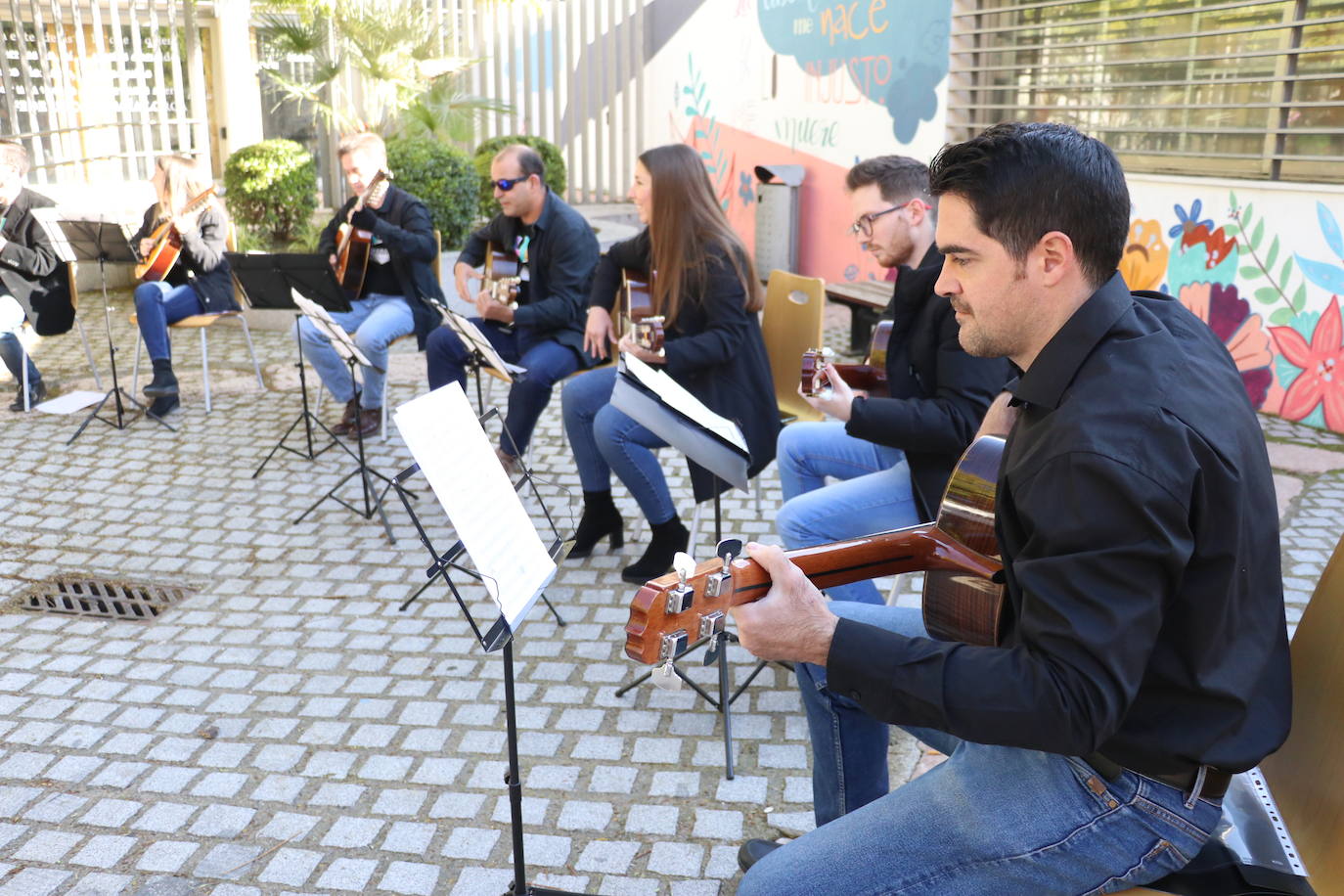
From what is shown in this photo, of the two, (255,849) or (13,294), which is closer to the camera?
(255,849)

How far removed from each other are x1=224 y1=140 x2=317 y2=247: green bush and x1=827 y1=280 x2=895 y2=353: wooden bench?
17.2ft

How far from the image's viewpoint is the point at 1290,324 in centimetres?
610

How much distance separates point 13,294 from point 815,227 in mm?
6202

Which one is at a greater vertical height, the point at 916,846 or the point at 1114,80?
the point at 1114,80

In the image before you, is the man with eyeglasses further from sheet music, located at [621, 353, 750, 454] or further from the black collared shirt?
the black collared shirt

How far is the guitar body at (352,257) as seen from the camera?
6.27 m

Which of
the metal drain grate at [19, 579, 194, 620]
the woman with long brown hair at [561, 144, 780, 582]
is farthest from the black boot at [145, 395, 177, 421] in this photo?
the woman with long brown hair at [561, 144, 780, 582]

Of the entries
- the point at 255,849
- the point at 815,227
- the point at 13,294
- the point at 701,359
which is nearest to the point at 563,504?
the point at 701,359

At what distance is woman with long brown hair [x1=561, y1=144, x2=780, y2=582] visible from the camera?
4355 mm

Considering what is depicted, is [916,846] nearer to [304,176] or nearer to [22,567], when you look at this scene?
[22,567]

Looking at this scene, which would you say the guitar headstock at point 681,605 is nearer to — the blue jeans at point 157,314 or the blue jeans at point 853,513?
the blue jeans at point 853,513

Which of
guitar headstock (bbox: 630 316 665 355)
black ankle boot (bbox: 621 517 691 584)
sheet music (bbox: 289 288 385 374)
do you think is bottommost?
black ankle boot (bbox: 621 517 691 584)

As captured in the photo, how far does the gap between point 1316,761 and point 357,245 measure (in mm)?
5502

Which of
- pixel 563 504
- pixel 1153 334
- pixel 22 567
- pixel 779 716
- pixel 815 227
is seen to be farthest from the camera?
pixel 815 227
